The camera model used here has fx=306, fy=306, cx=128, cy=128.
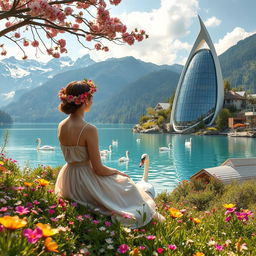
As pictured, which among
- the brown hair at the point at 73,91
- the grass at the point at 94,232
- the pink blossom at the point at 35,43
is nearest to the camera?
the grass at the point at 94,232

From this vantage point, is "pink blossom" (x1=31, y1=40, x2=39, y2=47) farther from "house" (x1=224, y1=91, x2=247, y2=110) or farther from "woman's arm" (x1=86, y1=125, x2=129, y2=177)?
"house" (x1=224, y1=91, x2=247, y2=110)

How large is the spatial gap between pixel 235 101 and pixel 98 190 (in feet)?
215

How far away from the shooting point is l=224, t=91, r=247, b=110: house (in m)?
63.4

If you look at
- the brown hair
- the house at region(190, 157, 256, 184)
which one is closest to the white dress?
the brown hair

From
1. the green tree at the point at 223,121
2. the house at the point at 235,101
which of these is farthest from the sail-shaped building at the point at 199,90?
the green tree at the point at 223,121

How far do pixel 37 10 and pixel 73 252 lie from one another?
286 cm

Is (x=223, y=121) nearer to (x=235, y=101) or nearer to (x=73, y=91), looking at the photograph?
(x=235, y=101)

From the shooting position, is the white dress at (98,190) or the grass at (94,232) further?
the white dress at (98,190)

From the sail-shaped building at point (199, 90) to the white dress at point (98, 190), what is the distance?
5547 centimetres

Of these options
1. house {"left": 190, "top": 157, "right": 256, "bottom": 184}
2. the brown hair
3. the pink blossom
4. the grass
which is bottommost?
house {"left": 190, "top": 157, "right": 256, "bottom": 184}

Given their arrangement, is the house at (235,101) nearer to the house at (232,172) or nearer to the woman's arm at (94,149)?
the house at (232,172)

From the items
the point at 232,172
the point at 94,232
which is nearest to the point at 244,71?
the point at 232,172

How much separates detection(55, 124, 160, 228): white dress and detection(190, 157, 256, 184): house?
5.80 metres

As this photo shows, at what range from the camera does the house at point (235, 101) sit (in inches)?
2496
